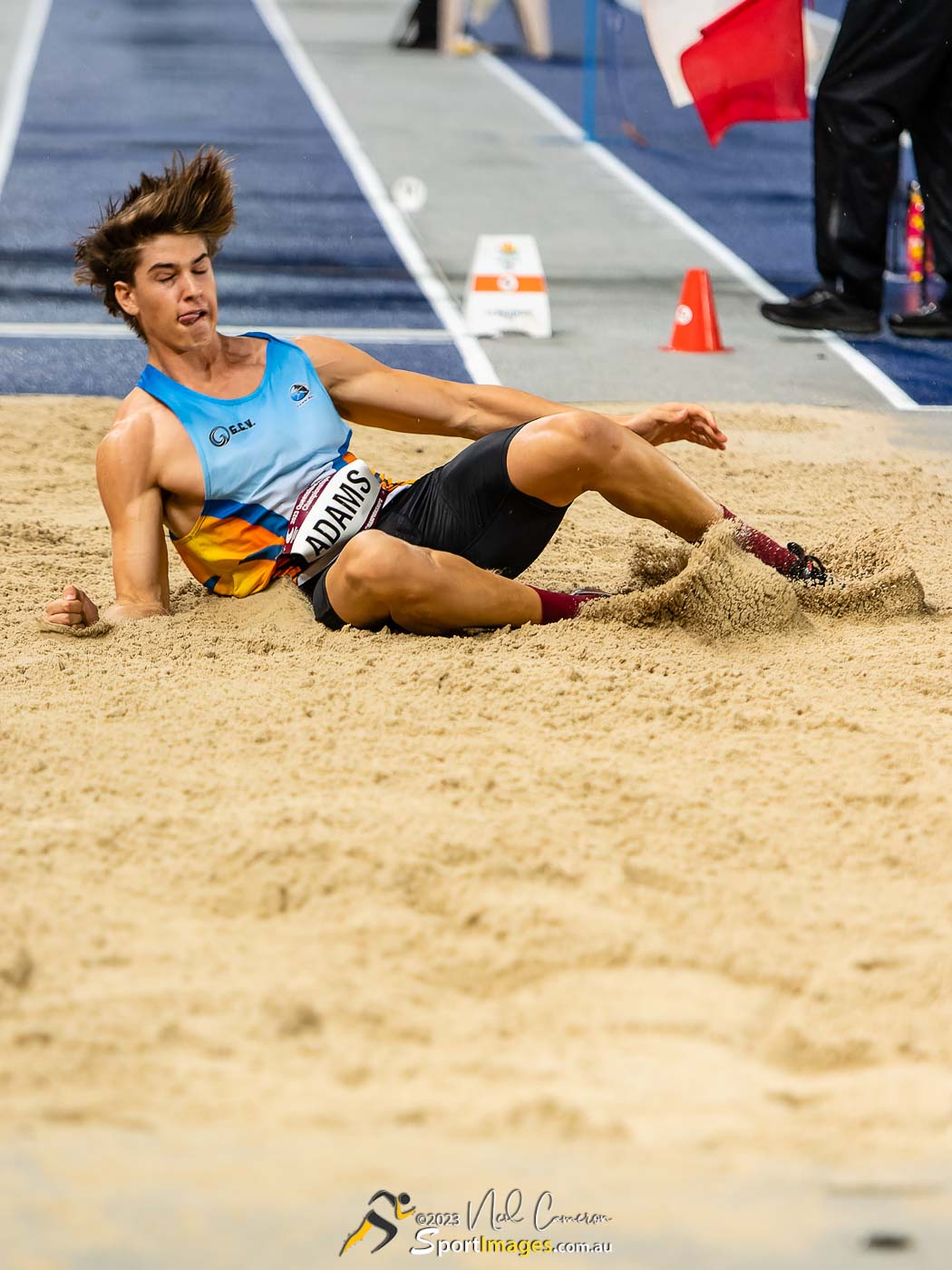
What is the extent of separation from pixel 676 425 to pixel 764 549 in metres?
0.39

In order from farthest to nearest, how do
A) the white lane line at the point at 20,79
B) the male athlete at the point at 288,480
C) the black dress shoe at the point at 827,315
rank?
1. the white lane line at the point at 20,79
2. the black dress shoe at the point at 827,315
3. the male athlete at the point at 288,480

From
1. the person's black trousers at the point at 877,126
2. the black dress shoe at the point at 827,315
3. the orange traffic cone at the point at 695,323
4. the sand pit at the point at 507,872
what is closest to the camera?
the sand pit at the point at 507,872

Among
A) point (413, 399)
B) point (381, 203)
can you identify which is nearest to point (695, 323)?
point (413, 399)

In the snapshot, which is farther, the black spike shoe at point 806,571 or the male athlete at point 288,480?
the black spike shoe at point 806,571

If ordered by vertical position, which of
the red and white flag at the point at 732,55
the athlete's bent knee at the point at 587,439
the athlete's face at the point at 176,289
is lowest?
the athlete's bent knee at the point at 587,439

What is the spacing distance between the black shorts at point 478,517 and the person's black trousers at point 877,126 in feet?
14.0

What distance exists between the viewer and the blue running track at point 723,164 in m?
7.61

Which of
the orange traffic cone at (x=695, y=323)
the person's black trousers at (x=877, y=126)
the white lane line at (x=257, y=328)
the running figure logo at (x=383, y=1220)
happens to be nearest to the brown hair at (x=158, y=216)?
the running figure logo at (x=383, y=1220)

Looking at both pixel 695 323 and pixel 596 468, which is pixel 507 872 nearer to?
pixel 596 468

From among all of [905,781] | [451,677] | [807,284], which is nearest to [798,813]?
[905,781]

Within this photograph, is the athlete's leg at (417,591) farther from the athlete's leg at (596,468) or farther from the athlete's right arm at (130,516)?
the athlete's right arm at (130,516)

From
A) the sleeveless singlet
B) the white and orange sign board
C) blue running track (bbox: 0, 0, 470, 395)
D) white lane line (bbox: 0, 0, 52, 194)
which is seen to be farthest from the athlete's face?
white lane line (bbox: 0, 0, 52, 194)

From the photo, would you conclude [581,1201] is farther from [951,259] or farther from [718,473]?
[951,259]

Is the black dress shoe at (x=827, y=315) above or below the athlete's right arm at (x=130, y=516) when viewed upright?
above
